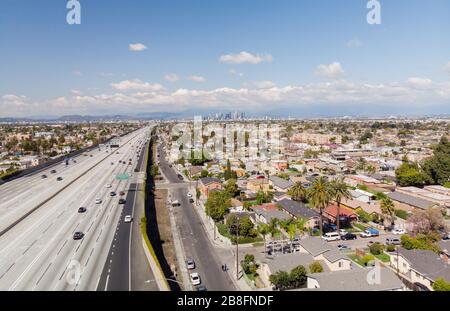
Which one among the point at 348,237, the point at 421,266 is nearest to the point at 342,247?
the point at 348,237

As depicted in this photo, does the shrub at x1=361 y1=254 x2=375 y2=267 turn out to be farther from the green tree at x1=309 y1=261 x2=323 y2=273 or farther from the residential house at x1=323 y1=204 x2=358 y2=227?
the residential house at x1=323 y1=204 x2=358 y2=227

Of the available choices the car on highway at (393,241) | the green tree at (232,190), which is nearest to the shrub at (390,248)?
the car on highway at (393,241)

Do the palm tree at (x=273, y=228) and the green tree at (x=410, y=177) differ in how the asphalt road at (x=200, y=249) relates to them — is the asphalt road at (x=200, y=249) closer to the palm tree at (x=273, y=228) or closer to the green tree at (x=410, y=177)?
the palm tree at (x=273, y=228)

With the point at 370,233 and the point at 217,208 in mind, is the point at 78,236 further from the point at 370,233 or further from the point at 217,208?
the point at 370,233

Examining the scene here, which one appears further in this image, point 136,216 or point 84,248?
point 136,216
